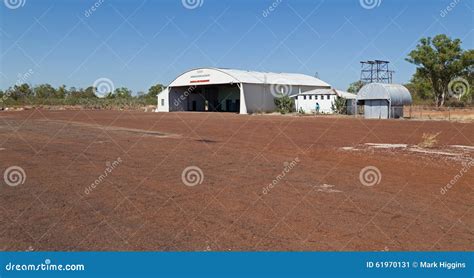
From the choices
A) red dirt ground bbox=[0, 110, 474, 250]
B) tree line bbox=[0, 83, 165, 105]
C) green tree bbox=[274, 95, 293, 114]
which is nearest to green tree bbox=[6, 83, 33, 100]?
tree line bbox=[0, 83, 165, 105]

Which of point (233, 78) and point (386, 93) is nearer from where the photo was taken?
point (386, 93)

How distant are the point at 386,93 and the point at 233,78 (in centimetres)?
1978

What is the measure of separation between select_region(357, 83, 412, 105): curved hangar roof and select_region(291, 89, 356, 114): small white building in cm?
896

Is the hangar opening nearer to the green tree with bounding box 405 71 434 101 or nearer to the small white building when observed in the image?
the small white building

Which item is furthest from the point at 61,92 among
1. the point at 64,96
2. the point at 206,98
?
the point at 206,98

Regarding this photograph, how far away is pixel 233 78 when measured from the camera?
54375 millimetres

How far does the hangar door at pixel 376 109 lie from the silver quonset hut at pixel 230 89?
49.5 feet

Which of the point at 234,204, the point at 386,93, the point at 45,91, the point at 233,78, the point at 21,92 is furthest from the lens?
the point at 45,91

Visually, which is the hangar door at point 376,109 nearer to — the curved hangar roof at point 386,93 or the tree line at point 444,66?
the curved hangar roof at point 386,93

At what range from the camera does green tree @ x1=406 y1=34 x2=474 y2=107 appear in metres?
63.6

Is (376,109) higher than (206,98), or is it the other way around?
(206,98)

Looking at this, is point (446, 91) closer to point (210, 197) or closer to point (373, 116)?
point (373, 116)

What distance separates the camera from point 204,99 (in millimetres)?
66250

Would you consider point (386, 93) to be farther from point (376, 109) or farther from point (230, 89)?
point (230, 89)
